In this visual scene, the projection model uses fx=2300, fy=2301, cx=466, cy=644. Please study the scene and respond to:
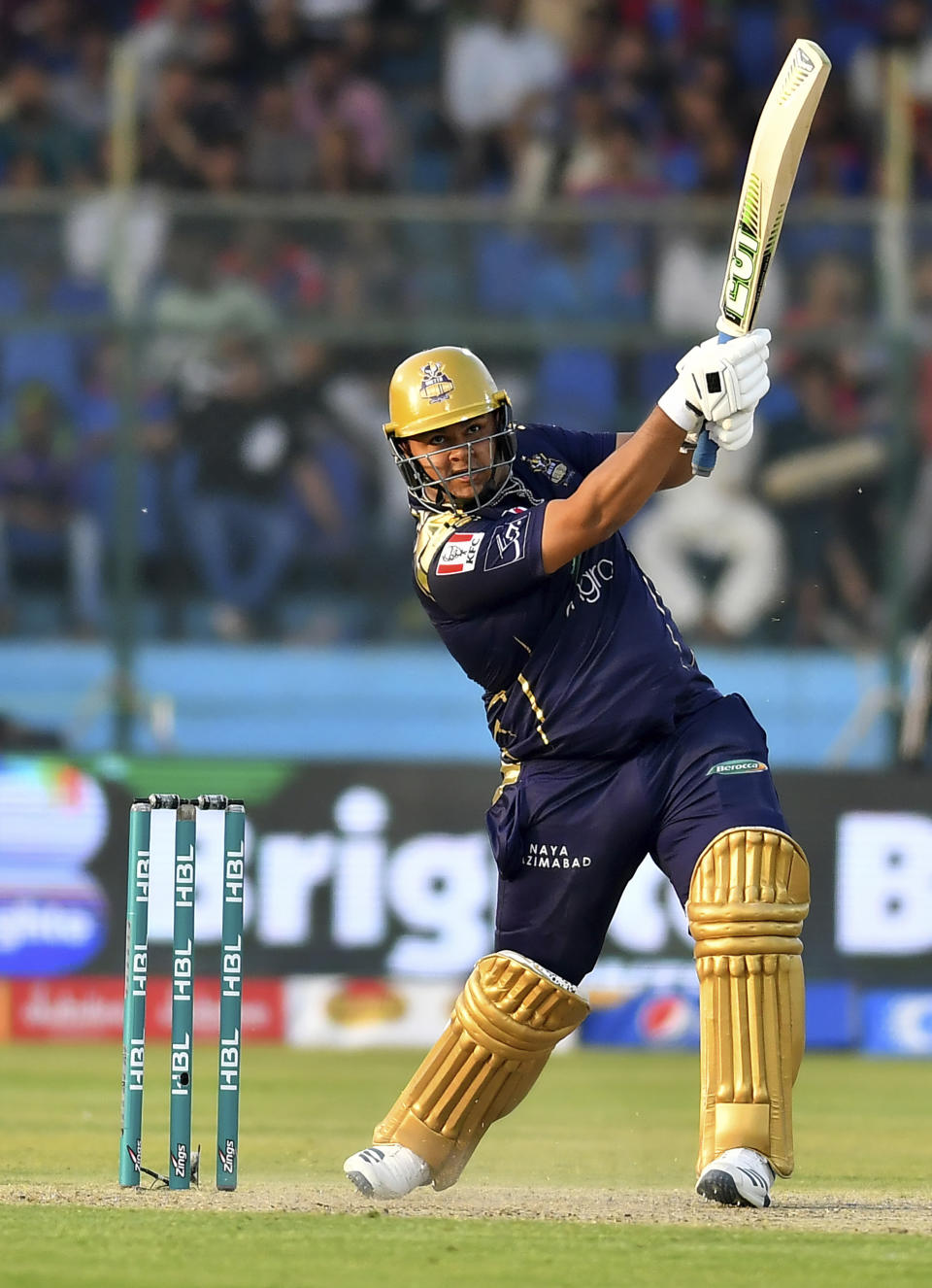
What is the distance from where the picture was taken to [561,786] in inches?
222

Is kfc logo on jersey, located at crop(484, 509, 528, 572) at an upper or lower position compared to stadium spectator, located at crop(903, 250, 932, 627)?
lower

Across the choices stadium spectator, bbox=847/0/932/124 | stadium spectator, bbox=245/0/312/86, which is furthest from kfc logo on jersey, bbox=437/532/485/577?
stadium spectator, bbox=245/0/312/86

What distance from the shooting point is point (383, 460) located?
10.4 meters

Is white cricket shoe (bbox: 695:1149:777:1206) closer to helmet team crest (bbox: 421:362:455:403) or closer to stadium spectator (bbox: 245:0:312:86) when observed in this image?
helmet team crest (bbox: 421:362:455:403)

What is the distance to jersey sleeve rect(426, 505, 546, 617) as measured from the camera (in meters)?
5.32

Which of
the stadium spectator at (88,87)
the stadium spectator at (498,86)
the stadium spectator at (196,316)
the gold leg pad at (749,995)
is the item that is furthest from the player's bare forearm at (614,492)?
the stadium spectator at (88,87)

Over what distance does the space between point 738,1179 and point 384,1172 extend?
920 millimetres

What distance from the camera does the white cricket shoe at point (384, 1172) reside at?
5559mm

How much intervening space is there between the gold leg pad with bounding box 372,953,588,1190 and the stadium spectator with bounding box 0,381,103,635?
17.1 feet

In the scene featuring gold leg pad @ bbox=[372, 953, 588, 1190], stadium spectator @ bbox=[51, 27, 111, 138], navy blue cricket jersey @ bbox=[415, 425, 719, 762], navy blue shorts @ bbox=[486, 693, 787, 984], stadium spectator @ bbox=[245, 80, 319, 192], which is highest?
stadium spectator @ bbox=[51, 27, 111, 138]

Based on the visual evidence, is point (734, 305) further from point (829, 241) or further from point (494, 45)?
point (494, 45)

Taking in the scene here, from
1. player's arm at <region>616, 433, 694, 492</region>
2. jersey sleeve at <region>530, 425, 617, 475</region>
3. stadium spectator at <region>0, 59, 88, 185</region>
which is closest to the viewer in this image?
player's arm at <region>616, 433, 694, 492</region>

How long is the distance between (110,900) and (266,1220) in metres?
5.93

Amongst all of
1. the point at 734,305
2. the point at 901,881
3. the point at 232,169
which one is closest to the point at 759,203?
the point at 734,305
